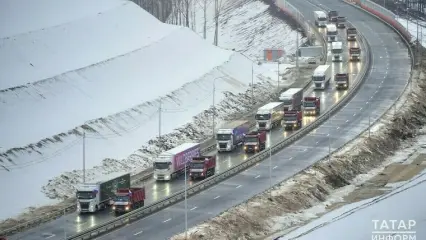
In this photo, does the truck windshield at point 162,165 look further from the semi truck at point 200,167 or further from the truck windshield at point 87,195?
the truck windshield at point 87,195

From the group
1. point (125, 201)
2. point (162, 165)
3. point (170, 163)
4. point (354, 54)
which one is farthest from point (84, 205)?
point (354, 54)

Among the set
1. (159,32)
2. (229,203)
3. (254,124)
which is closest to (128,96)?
→ (254,124)

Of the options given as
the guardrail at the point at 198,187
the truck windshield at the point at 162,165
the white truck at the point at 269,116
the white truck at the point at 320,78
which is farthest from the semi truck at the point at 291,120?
the truck windshield at the point at 162,165

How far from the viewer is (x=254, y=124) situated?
143875 millimetres

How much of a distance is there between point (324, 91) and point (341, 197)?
53926 mm

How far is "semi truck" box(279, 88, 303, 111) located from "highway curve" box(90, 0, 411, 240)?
5.86 metres

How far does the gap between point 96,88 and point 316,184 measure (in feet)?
139

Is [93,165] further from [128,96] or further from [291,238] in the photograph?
[291,238]

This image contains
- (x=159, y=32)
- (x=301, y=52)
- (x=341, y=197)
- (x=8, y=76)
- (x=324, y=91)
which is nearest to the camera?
(x=341, y=197)

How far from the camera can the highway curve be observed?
9694 centimetres

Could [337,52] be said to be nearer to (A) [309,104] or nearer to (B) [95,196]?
(A) [309,104]

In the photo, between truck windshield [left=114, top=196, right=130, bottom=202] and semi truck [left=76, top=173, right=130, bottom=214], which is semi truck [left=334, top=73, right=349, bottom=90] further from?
truck windshield [left=114, top=196, right=130, bottom=202]

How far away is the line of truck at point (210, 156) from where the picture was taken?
10150 cm

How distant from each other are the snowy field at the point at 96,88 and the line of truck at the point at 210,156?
8.56 metres
